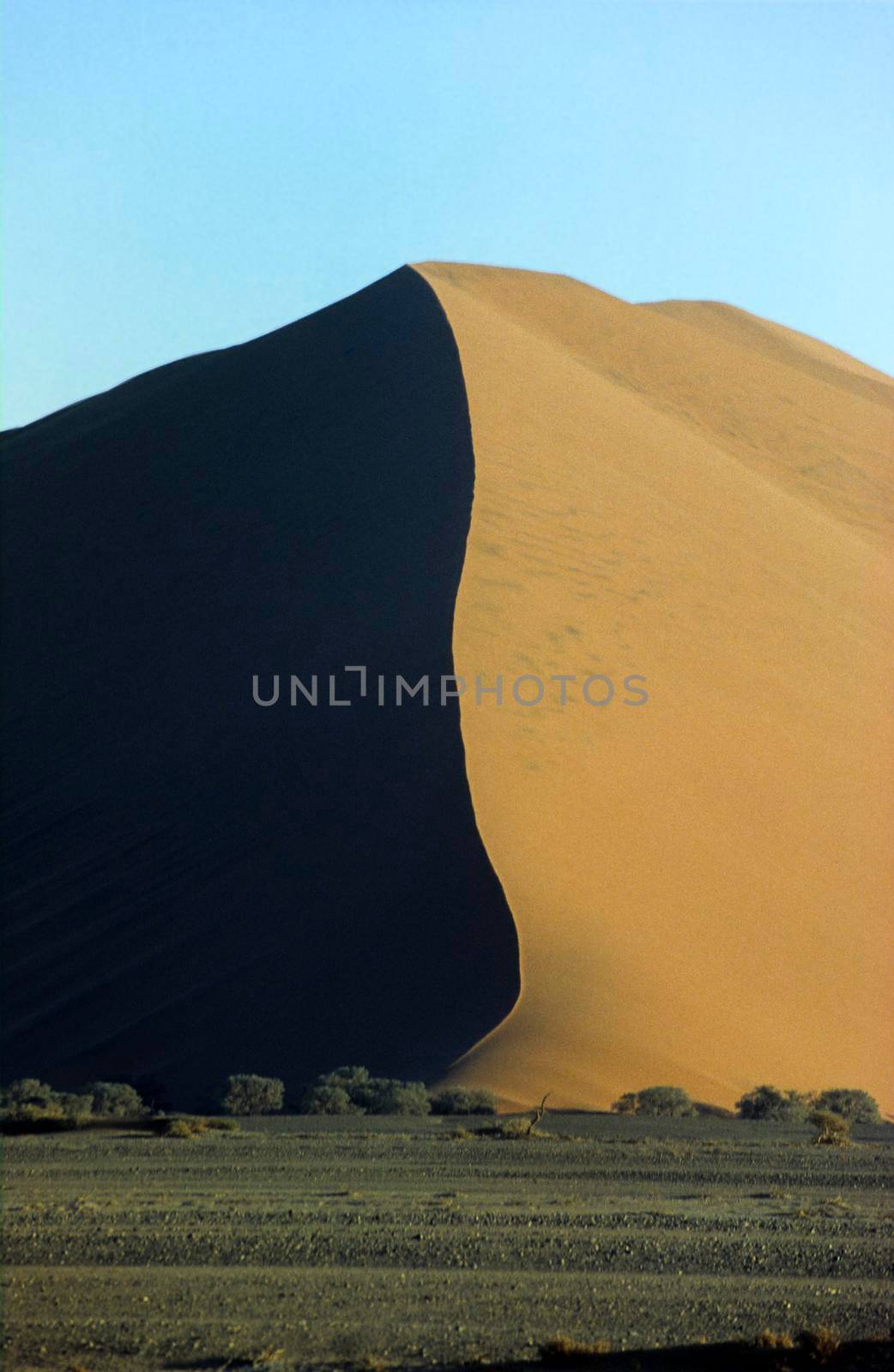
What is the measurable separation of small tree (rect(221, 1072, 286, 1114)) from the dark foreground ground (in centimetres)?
91

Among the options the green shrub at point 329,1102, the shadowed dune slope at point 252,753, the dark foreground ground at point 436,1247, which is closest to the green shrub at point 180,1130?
the dark foreground ground at point 436,1247

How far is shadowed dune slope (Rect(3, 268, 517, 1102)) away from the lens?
12.9 meters

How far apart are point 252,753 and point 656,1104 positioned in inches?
254

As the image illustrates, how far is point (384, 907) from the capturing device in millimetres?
13445

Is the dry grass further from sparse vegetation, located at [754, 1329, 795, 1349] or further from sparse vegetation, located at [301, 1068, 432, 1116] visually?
sparse vegetation, located at [301, 1068, 432, 1116]

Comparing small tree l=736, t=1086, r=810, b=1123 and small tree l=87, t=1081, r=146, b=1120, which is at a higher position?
small tree l=736, t=1086, r=810, b=1123

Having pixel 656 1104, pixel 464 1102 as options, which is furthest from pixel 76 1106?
pixel 656 1104

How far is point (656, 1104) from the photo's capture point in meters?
11.3

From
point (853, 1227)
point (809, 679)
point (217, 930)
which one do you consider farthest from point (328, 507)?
point (853, 1227)

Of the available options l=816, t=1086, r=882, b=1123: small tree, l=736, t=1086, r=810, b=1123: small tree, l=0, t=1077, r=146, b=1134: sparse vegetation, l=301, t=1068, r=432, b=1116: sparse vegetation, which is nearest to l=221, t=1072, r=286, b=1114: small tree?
l=301, t=1068, r=432, b=1116: sparse vegetation

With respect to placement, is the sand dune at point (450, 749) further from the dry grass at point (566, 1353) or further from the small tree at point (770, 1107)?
the dry grass at point (566, 1353)

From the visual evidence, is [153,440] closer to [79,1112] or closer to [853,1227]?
[79,1112]

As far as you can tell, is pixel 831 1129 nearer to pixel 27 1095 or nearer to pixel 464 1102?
pixel 464 1102

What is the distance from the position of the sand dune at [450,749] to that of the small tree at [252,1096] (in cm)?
59
